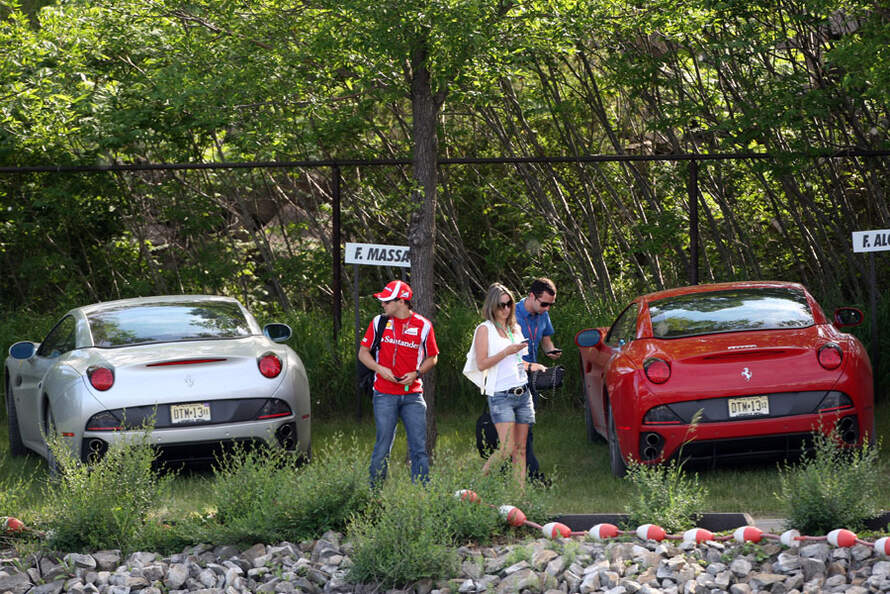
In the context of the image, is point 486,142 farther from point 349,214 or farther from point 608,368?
point 608,368

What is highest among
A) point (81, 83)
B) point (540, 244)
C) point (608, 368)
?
point (81, 83)

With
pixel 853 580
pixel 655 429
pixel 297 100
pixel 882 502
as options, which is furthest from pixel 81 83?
pixel 853 580

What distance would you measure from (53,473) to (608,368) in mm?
4094

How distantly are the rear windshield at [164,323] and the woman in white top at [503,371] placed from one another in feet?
8.66

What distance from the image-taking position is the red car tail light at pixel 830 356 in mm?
8273

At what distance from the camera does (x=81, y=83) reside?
14.4m

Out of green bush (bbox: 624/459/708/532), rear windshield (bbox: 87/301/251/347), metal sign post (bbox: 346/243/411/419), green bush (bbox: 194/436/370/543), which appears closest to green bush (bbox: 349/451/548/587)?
green bush (bbox: 194/436/370/543)

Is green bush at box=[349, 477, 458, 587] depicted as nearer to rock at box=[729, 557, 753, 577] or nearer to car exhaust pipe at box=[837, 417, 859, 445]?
rock at box=[729, 557, 753, 577]

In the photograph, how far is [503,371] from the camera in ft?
26.1

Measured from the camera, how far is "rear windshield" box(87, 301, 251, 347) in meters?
9.48

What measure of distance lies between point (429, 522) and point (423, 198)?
417 cm

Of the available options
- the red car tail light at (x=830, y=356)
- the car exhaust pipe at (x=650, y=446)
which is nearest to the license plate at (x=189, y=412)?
the car exhaust pipe at (x=650, y=446)

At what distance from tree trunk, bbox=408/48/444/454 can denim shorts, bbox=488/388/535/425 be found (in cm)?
166

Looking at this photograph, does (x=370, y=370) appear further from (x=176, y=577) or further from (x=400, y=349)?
(x=176, y=577)
